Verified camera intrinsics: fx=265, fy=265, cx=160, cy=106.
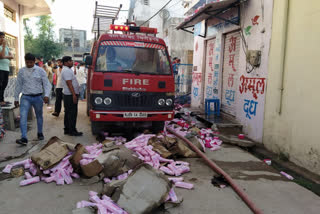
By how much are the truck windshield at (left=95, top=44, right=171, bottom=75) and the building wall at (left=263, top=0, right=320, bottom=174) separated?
241cm

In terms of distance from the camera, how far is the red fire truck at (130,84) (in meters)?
5.59

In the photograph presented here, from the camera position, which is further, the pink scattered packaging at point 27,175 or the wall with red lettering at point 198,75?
the wall with red lettering at point 198,75

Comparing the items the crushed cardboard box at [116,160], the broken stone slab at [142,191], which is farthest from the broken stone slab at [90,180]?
the broken stone slab at [142,191]

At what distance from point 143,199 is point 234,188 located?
1.44 meters

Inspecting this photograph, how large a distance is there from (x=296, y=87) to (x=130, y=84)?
10.8ft

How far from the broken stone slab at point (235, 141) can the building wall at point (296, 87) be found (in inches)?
14.6

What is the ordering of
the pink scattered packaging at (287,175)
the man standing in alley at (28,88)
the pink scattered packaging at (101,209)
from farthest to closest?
the man standing in alley at (28,88), the pink scattered packaging at (287,175), the pink scattered packaging at (101,209)

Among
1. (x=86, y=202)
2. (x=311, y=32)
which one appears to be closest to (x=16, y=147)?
(x=86, y=202)

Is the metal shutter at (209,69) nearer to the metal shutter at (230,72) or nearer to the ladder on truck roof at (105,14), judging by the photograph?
the metal shutter at (230,72)

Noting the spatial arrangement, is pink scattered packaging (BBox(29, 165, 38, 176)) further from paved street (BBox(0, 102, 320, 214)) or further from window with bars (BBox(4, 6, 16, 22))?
window with bars (BBox(4, 6, 16, 22))

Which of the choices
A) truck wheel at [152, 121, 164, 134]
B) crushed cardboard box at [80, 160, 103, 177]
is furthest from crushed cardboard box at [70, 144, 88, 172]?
truck wheel at [152, 121, 164, 134]

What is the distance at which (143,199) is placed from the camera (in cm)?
305

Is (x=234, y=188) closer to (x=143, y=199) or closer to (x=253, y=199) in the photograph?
(x=253, y=199)

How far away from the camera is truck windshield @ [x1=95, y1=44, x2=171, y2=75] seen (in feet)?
19.2
